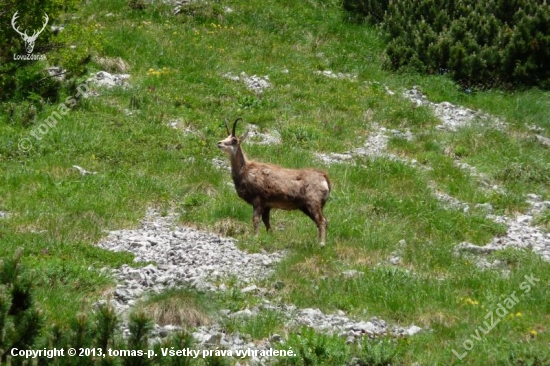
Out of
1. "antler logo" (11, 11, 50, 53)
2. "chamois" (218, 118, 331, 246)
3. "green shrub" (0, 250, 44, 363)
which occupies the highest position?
"green shrub" (0, 250, 44, 363)

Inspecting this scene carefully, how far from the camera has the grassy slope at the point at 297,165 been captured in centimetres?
1131

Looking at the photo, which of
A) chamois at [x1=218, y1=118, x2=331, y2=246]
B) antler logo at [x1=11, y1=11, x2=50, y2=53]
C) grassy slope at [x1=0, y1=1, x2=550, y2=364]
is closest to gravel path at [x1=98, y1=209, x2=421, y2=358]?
grassy slope at [x1=0, y1=1, x2=550, y2=364]

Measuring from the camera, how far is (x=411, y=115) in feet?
71.1

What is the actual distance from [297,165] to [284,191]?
354 cm

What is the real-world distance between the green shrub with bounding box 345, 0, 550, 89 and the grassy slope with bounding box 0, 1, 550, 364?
79 cm

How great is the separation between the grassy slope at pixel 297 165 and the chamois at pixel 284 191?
0.47m

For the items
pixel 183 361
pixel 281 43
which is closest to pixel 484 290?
pixel 183 361

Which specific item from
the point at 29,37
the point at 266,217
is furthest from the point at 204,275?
the point at 29,37

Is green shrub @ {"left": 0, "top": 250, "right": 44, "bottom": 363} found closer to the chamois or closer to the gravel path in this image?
the gravel path

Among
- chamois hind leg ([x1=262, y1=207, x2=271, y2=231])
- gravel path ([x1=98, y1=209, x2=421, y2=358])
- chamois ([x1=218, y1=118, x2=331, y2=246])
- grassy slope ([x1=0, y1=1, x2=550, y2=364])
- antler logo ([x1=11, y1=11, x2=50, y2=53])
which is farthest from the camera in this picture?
antler logo ([x1=11, y1=11, x2=50, y2=53])

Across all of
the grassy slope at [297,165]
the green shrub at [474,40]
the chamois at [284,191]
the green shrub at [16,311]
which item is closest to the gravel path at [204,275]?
the grassy slope at [297,165]

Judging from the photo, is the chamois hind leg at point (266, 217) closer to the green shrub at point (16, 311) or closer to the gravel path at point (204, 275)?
the gravel path at point (204, 275)

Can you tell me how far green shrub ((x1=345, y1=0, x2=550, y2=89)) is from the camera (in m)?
24.0

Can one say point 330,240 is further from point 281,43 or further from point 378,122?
point 281,43
